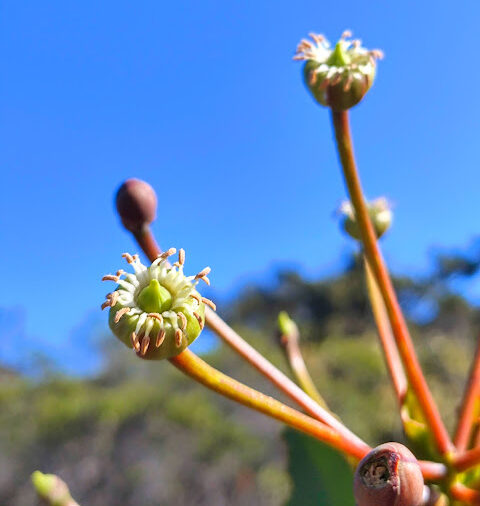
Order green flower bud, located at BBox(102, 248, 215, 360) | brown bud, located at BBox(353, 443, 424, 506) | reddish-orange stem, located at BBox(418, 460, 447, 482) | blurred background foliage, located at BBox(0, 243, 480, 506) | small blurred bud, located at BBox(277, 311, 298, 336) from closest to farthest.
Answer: brown bud, located at BBox(353, 443, 424, 506)
green flower bud, located at BBox(102, 248, 215, 360)
reddish-orange stem, located at BBox(418, 460, 447, 482)
small blurred bud, located at BBox(277, 311, 298, 336)
blurred background foliage, located at BBox(0, 243, 480, 506)

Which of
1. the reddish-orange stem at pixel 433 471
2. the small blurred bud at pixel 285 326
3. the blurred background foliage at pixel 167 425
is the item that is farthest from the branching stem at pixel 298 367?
the blurred background foliage at pixel 167 425

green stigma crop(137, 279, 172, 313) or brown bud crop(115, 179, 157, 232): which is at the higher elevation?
brown bud crop(115, 179, 157, 232)

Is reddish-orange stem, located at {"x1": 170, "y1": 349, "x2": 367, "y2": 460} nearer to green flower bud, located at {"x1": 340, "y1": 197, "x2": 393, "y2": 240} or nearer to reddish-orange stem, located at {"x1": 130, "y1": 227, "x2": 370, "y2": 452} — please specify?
reddish-orange stem, located at {"x1": 130, "y1": 227, "x2": 370, "y2": 452}

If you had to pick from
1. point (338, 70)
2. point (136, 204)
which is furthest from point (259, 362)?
point (338, 70)

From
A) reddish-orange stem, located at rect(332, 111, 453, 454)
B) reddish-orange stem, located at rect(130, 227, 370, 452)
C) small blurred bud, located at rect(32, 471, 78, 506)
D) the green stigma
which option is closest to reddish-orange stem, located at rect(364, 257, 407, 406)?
reddish-orange stem, located at rect(332, 111, 453, 454)

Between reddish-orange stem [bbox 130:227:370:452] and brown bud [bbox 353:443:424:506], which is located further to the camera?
reddish-orange stem [bbox 130:227:370:452]

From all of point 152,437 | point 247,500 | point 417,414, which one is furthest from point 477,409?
point 152,437

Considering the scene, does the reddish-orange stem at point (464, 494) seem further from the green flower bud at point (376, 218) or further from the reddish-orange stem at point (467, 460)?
the green flower bud at point (376, 218)
